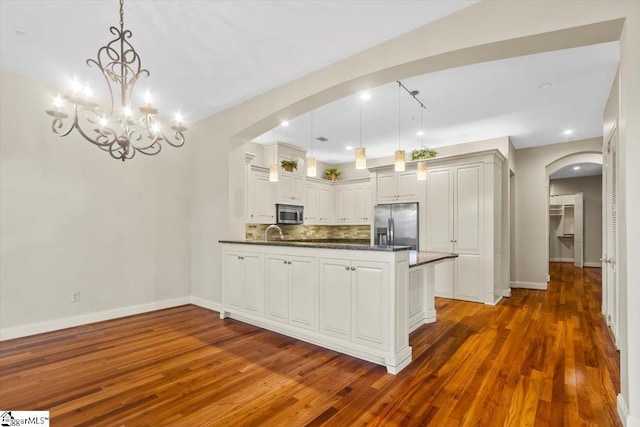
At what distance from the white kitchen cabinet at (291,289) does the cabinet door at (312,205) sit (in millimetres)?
3220

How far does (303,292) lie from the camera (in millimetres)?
3406

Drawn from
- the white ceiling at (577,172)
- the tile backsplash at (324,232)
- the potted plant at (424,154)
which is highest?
the white ceiling at (577,172)

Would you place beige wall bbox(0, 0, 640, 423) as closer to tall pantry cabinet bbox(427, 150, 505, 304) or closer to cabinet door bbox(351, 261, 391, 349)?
cabinet door bbox(351, 261, 391, 349)

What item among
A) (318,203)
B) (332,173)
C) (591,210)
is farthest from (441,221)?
(591,210)

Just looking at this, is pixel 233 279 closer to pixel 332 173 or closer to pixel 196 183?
pixel 196 183

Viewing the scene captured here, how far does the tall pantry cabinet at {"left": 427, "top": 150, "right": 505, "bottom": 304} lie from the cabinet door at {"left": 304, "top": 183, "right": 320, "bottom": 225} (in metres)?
2.56

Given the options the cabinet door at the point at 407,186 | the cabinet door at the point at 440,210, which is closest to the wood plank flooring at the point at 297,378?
the cabinet door at the point at 440,210

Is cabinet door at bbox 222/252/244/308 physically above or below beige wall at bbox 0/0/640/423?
below

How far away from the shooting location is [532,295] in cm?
576

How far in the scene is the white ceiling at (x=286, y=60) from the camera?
8.27 ft

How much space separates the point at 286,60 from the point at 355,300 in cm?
251

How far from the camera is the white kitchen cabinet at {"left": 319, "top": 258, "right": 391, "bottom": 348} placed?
2787 mm

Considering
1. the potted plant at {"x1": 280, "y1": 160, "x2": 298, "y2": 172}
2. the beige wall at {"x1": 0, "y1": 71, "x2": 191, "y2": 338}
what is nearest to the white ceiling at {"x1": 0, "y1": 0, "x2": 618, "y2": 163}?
the beige wall at {"x1": 0, "y1": 71, "x2": 191, "y2": 338}

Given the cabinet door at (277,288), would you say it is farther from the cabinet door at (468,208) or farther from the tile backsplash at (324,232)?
the cabinet door at (468,208)
